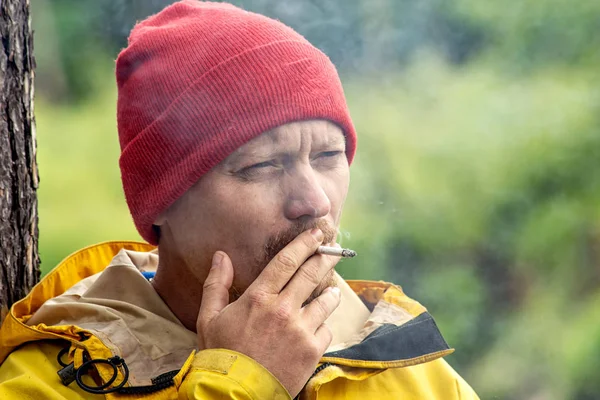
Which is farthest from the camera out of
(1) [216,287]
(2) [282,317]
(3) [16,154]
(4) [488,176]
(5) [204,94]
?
(4) [488,176]

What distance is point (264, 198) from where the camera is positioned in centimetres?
179

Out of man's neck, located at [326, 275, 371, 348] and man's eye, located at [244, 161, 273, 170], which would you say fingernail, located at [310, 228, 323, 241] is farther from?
man's neck, located at [326, 275, 371, 348]

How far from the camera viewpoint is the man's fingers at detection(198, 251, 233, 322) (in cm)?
170

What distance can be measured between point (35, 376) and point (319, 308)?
0.79 meters

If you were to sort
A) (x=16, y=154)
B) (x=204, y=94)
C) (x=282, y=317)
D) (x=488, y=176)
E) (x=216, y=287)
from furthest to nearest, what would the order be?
(x=488, y=176), (x=16, y=154), (x=204, y=94), (x=216, y=287), (x=282, y=317)

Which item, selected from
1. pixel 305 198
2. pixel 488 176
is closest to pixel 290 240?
pixel 305 198

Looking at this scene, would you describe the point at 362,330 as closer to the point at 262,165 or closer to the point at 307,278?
the point at 307,278

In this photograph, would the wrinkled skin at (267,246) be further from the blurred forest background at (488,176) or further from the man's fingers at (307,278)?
the blurred forest background at (488,176)

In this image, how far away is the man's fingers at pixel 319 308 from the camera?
66.2 inches

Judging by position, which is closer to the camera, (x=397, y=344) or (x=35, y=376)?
(x=35, y=376)

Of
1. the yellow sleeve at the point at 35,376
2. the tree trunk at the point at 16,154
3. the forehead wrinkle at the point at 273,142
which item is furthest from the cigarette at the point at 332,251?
the tree trunk at the point at 16,154

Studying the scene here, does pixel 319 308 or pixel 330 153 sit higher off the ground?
pixel 330 153

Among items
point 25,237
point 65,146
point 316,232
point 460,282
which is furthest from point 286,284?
point 460,282

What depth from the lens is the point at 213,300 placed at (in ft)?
5.64
